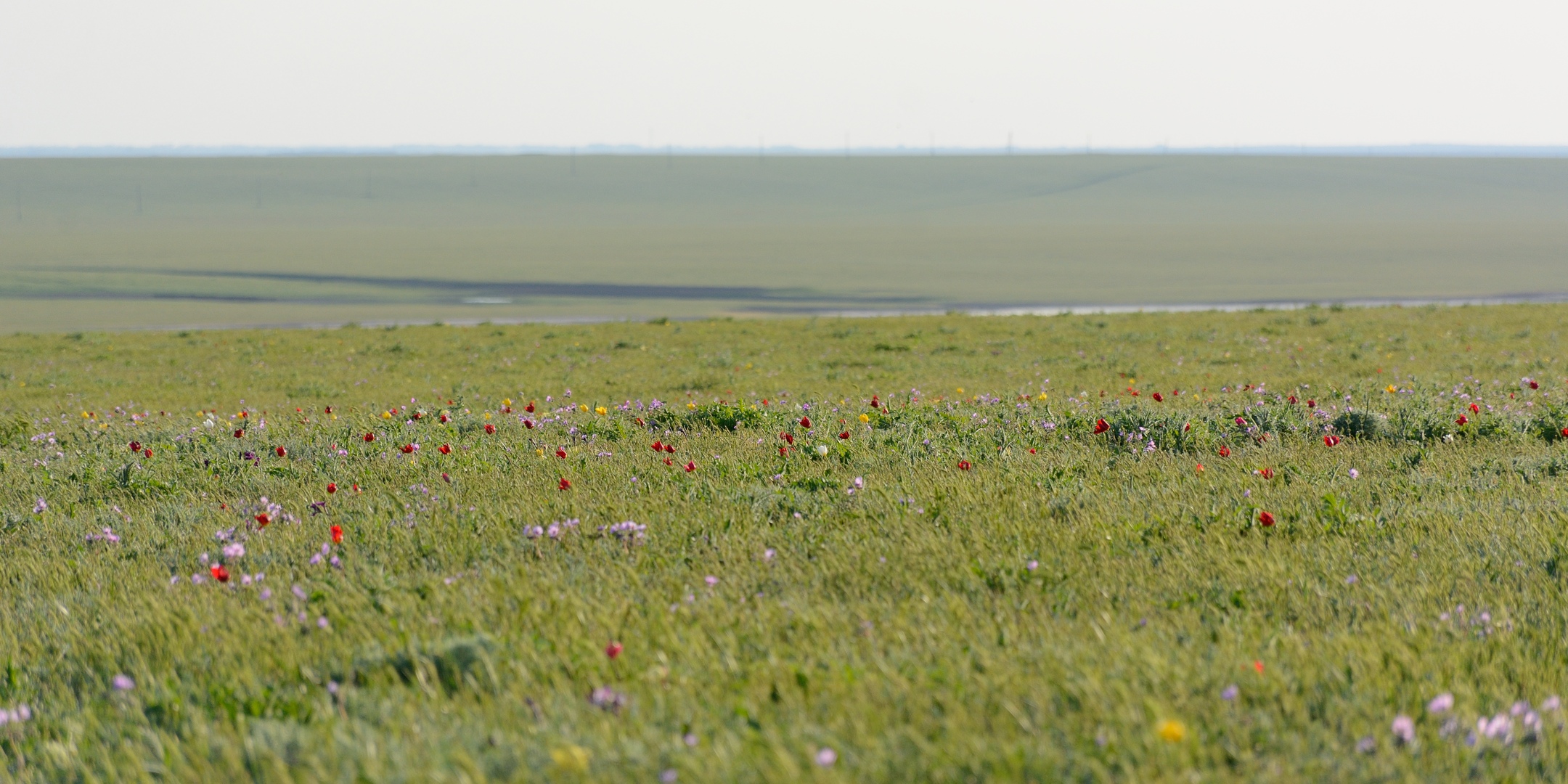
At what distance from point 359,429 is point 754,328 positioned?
848 inches

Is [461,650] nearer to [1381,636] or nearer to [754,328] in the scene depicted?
[1381,636]

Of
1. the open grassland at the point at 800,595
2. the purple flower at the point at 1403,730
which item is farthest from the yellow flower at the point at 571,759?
the purple flower at the point at 1403,730

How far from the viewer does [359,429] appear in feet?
28.7

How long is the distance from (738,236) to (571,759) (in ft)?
306

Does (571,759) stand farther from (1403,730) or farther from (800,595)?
(1403,730)

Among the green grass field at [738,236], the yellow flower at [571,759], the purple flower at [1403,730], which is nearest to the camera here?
the yellow flower at [571,759]

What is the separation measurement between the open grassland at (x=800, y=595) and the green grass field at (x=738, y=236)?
116 ft

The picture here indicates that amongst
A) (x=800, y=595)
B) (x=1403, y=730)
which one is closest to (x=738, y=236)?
(x=800, y=595)

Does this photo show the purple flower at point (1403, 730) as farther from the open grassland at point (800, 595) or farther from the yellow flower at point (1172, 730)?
the yellow flower at point (1172, 730)

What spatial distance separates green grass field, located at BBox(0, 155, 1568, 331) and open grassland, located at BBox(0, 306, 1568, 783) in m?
35.3

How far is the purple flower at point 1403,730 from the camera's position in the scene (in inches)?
119

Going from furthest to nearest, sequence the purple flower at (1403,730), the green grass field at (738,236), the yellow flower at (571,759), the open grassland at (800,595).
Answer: the green grass field at (738,236), the open grassland at (800,595), the purple flower at (1403,730), the yellow flower at (571,759)

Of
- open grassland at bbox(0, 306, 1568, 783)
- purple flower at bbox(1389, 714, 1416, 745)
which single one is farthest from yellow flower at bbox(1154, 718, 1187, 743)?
purple flower at bbox(1389, 714, 1416, 745)

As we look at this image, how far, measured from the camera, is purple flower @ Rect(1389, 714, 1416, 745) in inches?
119
